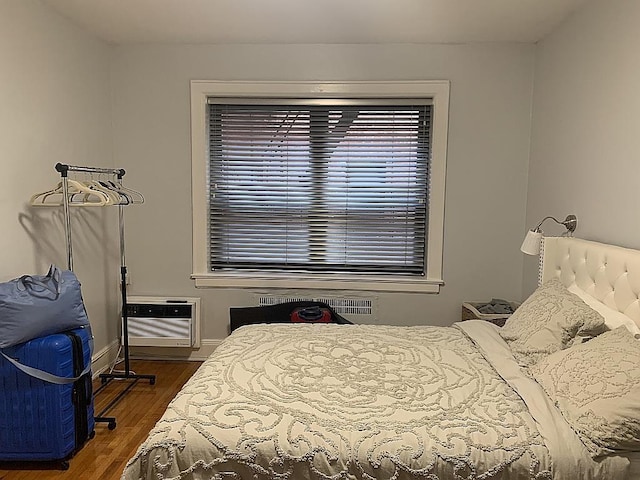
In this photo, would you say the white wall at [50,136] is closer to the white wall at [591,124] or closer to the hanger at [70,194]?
the hanger at [70,194]

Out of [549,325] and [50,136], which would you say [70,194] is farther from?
[549,325]

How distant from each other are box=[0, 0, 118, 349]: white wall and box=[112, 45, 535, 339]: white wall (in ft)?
0.82

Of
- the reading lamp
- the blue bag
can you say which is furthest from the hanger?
the reading lamp

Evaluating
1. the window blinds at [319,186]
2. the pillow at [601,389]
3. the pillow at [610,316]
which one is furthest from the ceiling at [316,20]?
the pillow at [601,389]

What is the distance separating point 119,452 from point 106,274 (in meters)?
1.64

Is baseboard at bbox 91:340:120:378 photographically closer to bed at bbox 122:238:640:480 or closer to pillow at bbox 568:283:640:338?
bed at bbox 122:238:640:480

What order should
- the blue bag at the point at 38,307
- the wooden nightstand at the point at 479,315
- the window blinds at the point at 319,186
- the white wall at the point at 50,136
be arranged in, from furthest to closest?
the window blinds at the point at 319,186
the wooden nightstand at the point at 479,315
the white wall at the point at 50,136
the blue bag at the point at 38,307

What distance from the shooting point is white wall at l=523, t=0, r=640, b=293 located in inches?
100

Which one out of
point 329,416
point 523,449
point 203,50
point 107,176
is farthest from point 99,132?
point 523,449

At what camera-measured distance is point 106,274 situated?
405 cm

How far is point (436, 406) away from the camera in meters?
1.98

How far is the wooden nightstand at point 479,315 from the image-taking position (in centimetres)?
354

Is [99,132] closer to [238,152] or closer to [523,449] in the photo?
[238,152]

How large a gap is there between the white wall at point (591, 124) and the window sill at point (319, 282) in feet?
2.85
